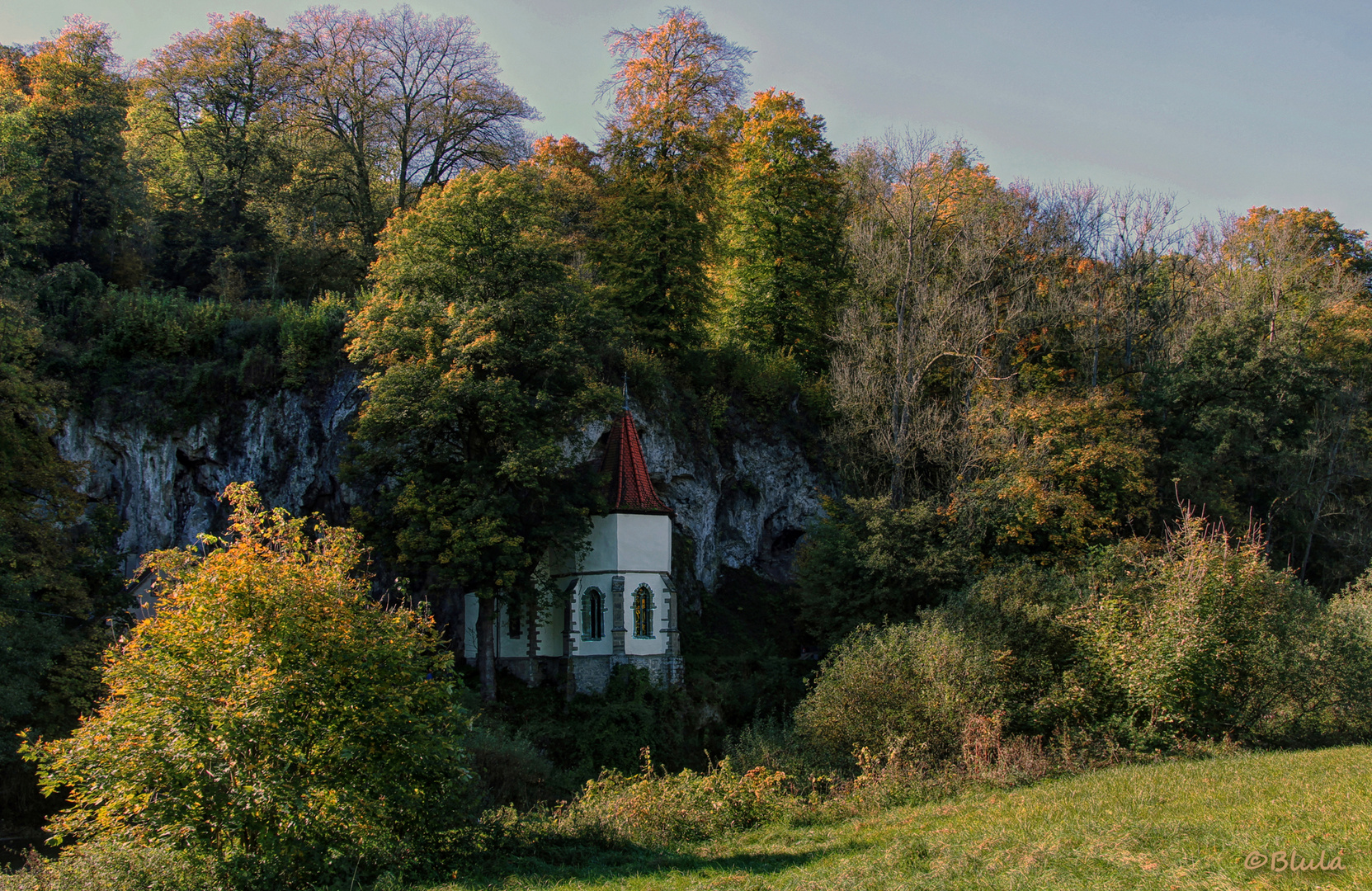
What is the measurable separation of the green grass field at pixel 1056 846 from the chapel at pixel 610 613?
13.2 meters

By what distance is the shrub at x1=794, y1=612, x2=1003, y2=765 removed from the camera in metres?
17.6

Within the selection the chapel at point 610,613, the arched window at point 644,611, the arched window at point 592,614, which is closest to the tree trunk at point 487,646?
the chapel at point 610,613

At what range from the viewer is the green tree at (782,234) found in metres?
36.2

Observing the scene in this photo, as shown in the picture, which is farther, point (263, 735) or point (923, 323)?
point (923, 323)

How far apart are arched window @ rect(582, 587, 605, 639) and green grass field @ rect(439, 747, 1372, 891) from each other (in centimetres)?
1391

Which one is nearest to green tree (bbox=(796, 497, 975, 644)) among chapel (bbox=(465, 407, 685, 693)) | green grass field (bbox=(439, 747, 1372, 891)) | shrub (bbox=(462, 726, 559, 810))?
chapel (bbox=(465, 407, 685, 693))

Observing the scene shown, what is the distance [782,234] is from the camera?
36125mm

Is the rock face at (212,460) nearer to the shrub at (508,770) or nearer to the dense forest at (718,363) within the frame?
the dense forest at (718,363)

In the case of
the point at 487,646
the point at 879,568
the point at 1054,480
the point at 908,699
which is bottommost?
the point at 908,699

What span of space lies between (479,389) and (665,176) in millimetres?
14202

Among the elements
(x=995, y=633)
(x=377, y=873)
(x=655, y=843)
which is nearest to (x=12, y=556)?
(x=377, y=873)

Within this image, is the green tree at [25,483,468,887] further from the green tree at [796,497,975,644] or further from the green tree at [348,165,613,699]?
the green tree at [796,497,975,644]

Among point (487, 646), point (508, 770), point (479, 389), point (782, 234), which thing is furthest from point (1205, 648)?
point (782, 234)

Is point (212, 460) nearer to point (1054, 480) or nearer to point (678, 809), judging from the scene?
point (678, 809)
